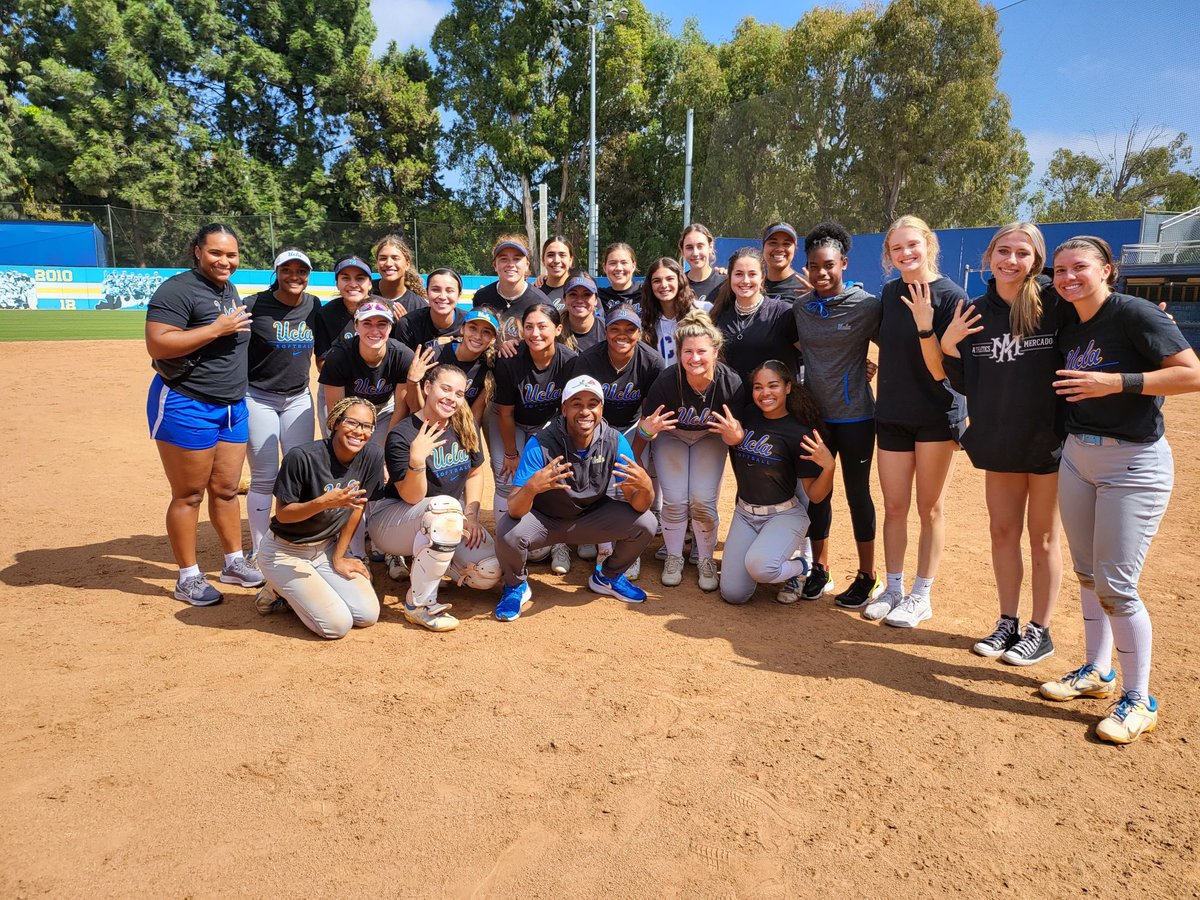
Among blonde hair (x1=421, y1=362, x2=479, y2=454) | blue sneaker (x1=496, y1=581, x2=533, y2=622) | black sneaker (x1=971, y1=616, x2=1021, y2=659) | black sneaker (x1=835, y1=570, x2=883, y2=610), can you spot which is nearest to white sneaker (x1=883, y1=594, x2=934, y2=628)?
black sneaker (x1=835, y1=570, x2=883, y2=610)

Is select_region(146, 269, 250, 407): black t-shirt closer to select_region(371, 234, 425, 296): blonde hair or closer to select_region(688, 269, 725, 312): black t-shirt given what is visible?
select_region(371, 234, 425, 296): blonde hair

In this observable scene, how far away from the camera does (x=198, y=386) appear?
14.5 ft

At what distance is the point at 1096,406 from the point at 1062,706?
1.33 m

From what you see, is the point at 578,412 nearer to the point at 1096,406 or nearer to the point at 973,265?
the point at 1096,406

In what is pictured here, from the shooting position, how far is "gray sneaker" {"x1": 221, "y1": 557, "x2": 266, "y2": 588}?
4875 millimetres

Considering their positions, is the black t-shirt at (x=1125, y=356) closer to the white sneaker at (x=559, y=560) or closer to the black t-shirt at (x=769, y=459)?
the black t-shirt at (x=769, y=459)

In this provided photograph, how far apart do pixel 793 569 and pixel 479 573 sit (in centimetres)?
185

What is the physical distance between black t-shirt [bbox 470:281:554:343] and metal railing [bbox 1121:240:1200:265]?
18067 millimetres

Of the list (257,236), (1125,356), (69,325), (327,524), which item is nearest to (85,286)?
(69,325)

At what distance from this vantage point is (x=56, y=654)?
3932 millimetres

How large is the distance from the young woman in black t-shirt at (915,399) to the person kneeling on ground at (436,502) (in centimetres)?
231

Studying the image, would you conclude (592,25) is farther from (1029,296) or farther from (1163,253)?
(1029,296)

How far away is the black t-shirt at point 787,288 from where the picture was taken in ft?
16.7

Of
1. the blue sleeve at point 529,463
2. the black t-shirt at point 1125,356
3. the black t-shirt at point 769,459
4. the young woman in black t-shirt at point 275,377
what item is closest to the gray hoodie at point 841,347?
the black t-shirt at point 769,459
